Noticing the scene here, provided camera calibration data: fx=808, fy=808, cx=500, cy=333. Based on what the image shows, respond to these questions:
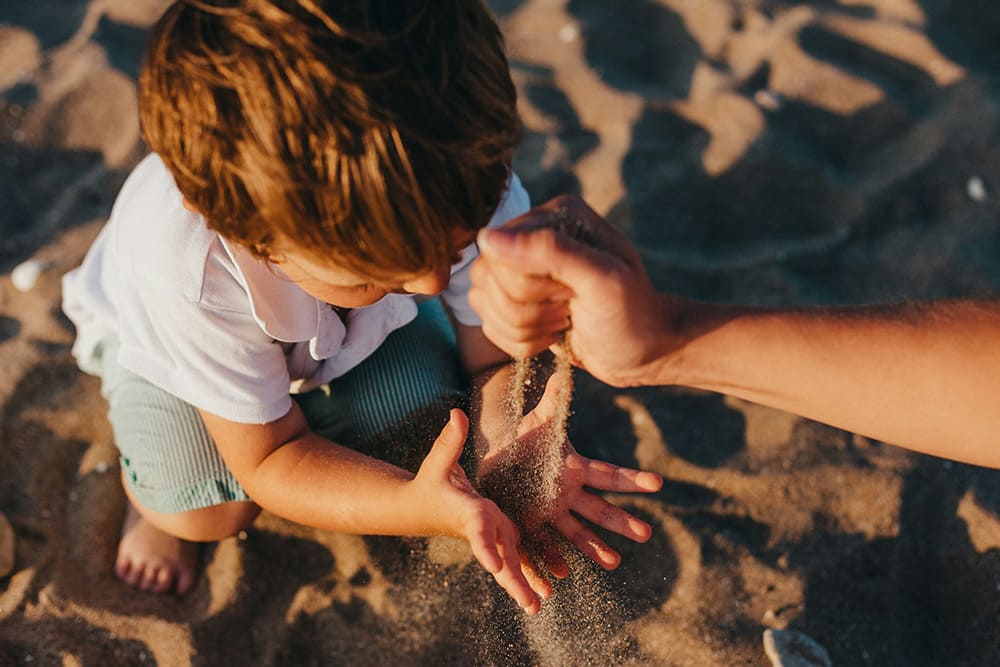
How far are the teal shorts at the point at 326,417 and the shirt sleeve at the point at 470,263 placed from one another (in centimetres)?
14

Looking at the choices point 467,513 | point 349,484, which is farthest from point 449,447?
point 349,484

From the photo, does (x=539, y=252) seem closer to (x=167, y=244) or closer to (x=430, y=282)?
(x=430, y=282)

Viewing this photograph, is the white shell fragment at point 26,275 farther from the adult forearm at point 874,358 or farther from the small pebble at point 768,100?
the small pebble at point 768,100

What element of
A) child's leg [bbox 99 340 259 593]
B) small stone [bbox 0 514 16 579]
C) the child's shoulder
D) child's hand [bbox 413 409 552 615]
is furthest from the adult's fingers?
small stone [bbox 0 514 16 579]

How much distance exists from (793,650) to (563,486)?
0.58m

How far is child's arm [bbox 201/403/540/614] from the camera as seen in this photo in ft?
4.56

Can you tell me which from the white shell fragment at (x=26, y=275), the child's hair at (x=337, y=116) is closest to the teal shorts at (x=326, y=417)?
the white shell fragment at (x=26, y=275)

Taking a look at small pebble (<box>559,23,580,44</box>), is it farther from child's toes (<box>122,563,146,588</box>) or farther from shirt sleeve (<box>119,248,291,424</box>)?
child's toes (<box>122,563,146,588</box>)

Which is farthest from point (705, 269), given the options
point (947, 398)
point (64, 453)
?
point (64, 453)

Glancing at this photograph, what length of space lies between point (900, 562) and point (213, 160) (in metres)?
1.62

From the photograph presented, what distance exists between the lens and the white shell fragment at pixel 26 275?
222 centimetres

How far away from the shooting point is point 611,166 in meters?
2.42

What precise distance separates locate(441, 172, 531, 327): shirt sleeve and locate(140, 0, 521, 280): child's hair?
1.64 ft

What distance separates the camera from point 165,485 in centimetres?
175
